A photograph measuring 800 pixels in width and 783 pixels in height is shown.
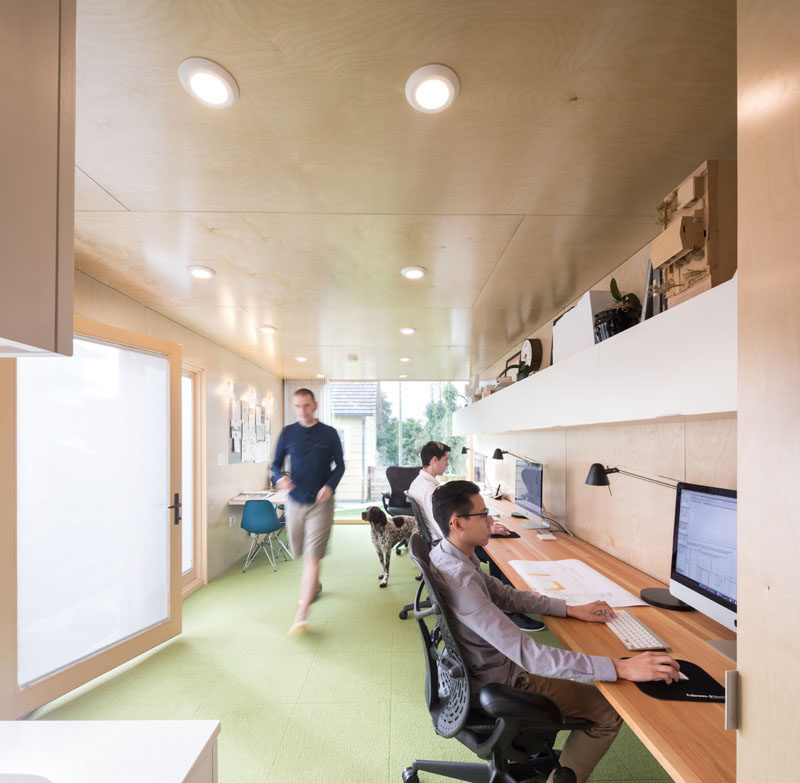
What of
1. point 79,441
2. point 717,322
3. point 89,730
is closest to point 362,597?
point 79,441

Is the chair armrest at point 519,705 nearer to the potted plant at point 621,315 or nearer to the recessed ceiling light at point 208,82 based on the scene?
the potted plant at point 621,315

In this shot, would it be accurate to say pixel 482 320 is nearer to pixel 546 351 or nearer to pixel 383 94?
pixel 546 351

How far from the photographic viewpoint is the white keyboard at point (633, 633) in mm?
1490

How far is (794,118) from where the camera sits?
Result: 605 mm

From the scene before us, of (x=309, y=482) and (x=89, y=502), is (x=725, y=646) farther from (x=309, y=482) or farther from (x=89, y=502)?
(x=89, y=502)

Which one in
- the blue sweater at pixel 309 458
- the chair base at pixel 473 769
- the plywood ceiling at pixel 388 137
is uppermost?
the plywood ceiling at pixel 388 137

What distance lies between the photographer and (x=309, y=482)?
12.2ft

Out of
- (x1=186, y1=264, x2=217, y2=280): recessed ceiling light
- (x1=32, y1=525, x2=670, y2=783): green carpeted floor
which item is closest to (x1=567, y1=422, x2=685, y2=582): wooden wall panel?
(x1=32, y1=525, x2=670, y2=783): green carpeted floor

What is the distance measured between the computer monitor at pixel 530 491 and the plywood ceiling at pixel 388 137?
1.58m

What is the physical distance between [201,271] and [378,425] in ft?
20.1

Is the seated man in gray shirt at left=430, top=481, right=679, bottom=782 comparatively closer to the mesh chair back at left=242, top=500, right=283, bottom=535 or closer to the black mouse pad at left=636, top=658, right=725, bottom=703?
the black mouse pad at left=636, top=658, right=725, bottom=703

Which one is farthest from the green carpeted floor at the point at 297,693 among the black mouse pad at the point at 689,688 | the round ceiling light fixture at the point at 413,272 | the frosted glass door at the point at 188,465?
the round ceiling light fixture at the point at 413,272

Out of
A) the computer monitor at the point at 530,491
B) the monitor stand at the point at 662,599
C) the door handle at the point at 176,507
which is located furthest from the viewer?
the computer monitor at the point at 530,491

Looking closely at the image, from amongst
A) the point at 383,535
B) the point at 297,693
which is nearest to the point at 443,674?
the point at 297,693
